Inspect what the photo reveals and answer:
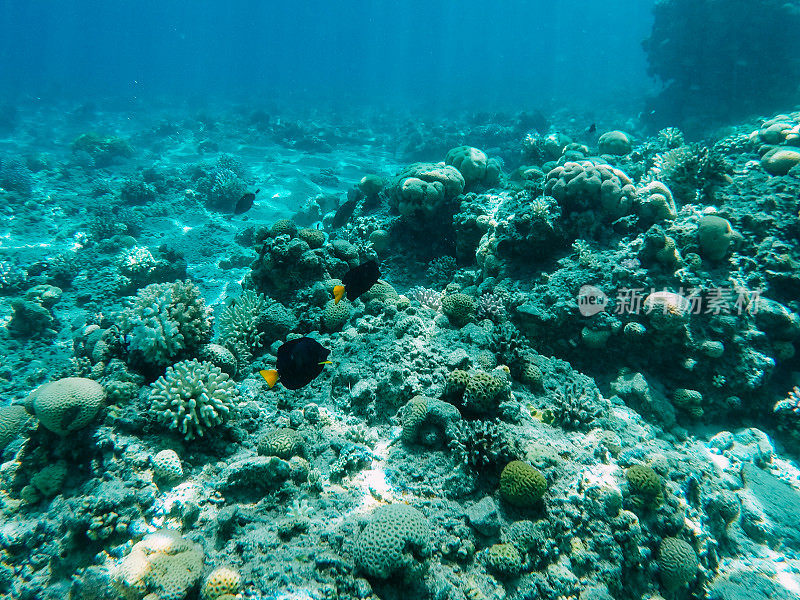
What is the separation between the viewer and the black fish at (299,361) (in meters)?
2.88

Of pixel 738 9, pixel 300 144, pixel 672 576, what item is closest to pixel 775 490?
pixel 672 576

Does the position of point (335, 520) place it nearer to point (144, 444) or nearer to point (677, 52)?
point (144, 444)

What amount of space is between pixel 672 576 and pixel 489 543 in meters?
1.96

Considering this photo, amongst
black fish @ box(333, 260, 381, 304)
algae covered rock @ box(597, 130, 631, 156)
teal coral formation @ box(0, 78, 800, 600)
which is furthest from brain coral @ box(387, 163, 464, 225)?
black fish @ box(333, 260, 381, 304)

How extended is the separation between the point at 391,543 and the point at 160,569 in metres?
1.91

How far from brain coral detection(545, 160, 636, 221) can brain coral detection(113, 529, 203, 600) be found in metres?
7.75

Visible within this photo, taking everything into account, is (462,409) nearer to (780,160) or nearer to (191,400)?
(191,400)

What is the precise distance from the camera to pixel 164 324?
495cm

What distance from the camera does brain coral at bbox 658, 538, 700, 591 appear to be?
379cm

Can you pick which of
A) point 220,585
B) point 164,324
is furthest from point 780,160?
point 164,324

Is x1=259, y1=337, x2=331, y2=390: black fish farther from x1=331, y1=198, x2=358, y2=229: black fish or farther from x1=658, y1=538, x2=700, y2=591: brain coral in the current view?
x1=331, y1=198, x2=358, y2=229: black fish

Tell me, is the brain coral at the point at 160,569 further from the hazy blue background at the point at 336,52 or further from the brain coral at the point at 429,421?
the hazy blue background at the point at 336,52

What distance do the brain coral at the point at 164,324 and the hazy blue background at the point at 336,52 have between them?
→ 39.3m

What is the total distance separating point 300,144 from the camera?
955 inches
